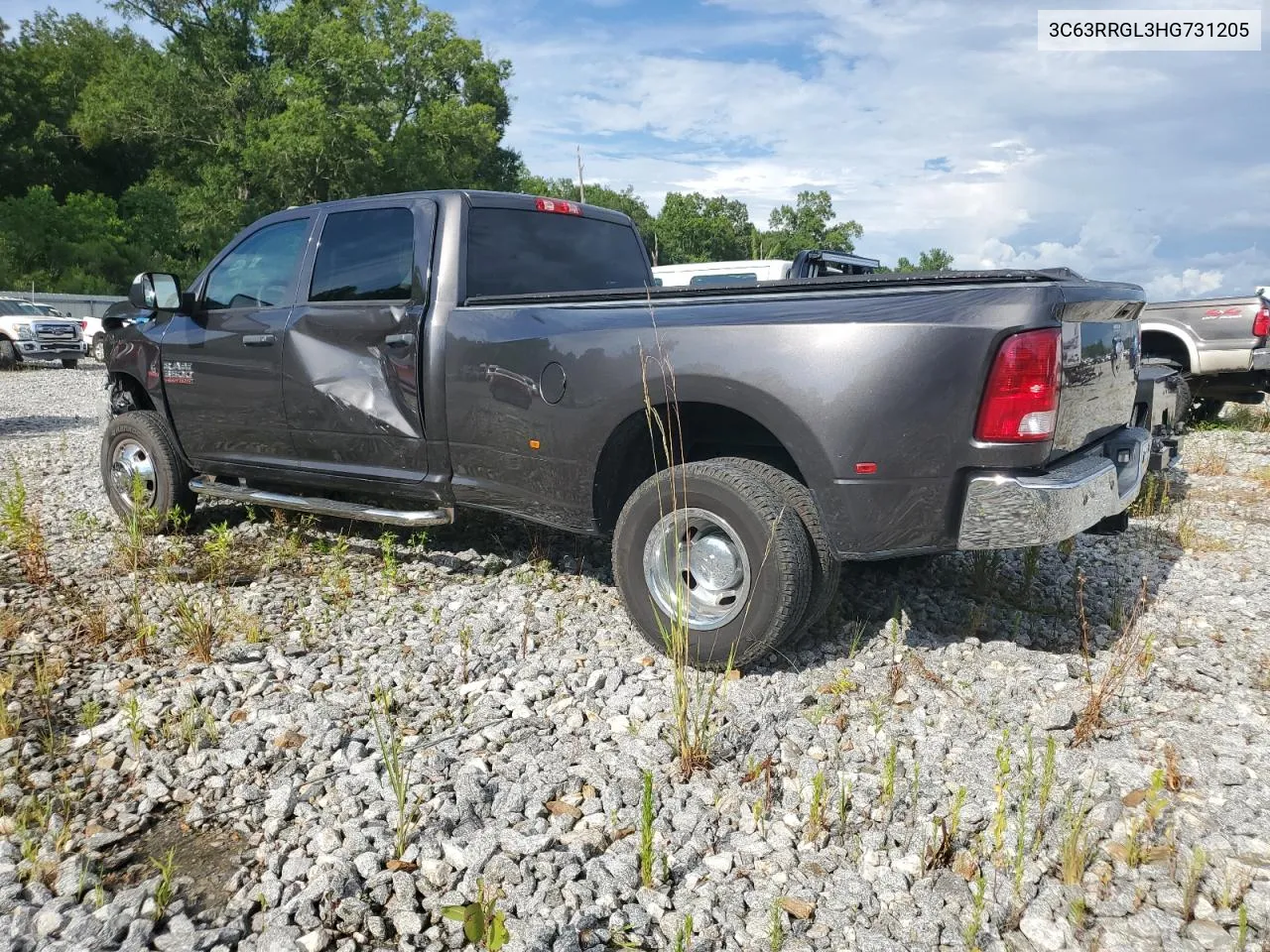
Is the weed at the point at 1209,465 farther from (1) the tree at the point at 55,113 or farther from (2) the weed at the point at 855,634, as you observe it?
(1) the tree at the point at 55,113

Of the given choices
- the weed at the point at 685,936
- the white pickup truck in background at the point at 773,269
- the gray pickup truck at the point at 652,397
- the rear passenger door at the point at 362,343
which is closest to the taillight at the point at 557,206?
the gray pickup truck at the point at 652,397

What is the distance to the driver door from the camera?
5.20m

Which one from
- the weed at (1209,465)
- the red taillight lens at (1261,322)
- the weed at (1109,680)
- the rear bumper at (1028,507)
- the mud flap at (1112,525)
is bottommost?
the weed at (1209,465)

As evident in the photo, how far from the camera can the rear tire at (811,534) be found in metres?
3.53

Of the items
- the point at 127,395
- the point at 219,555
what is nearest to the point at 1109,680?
the point at 219,555

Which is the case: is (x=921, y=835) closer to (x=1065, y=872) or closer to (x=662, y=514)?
(x=1065, y=872)

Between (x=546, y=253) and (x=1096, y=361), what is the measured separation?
2813 millimetres

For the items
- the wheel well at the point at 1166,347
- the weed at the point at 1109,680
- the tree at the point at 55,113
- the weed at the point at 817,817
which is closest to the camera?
the weed at the point at 817,817

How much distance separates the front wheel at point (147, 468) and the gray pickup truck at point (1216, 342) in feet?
29.0

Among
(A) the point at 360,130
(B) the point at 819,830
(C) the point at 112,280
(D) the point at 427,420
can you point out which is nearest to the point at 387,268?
(D) the point at 427,420

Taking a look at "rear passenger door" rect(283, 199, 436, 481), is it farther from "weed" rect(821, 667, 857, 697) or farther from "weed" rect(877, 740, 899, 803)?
"weed" rect(877, 740, 899, 803)

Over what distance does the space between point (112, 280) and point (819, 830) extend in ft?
148

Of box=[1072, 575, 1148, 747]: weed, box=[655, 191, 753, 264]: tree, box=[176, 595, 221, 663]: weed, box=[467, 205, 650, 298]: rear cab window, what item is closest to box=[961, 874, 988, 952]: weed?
box=[1072, 575, 1148, 747]: weed

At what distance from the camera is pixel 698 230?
299 feet
